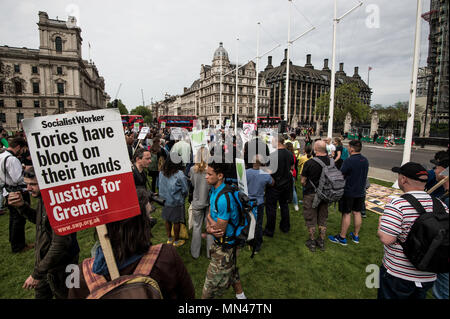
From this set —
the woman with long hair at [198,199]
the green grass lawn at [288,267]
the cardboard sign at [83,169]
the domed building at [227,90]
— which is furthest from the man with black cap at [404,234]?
the domed building at [227,90]

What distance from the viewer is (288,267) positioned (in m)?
3.95

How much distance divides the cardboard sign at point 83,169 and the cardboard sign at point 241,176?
188 centimetres

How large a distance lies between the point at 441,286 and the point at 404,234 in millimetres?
536

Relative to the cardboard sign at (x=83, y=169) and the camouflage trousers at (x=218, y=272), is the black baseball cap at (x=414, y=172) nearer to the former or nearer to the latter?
the camouflage trousers at (x=218, y=272)

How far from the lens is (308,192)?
434cm

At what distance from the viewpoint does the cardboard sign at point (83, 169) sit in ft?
5.37

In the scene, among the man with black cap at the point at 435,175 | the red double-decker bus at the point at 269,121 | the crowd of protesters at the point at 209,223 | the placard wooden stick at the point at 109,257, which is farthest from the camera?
the red double-decker bus at the point at 269,121

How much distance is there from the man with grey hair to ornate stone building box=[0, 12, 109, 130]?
2345 inches

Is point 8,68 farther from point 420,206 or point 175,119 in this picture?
point 420,206

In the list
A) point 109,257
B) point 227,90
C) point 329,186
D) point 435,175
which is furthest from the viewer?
point 227,90

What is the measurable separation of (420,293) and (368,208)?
16.9 ft

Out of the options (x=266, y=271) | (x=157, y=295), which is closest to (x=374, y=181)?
(x=266, y=271)

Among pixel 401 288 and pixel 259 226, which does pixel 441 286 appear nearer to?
pixel 401 288

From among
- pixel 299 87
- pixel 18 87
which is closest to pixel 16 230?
pixel 18 87
